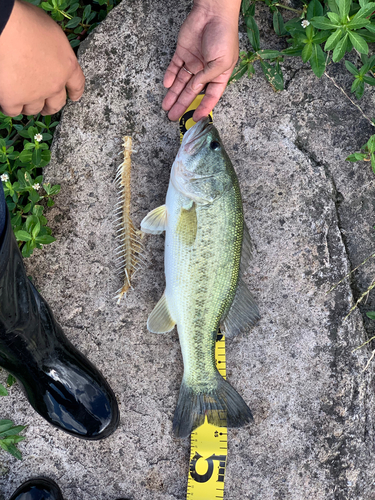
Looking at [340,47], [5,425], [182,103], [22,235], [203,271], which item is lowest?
[5,425]

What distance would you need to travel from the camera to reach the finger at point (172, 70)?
115 inches

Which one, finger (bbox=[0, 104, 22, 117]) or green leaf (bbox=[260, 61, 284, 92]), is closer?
finger (bbox=[0, 104, 22, 117])

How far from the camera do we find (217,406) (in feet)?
Answer: 8.93

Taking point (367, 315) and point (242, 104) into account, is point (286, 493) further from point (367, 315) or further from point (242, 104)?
point (242, 104)

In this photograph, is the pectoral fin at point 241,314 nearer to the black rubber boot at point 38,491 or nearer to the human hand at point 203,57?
the human hand at point 203,57

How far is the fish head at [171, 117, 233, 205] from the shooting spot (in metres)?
2.56

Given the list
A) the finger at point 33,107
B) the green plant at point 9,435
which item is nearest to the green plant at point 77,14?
the finger at point 33,107

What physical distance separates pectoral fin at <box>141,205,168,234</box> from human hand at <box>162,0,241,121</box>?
0.79 m

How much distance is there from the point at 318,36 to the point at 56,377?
9.85 feet

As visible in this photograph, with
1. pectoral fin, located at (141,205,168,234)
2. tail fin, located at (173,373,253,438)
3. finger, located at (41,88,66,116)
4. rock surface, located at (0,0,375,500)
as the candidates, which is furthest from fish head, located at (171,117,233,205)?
tail fin, located at (173,373,253,438)

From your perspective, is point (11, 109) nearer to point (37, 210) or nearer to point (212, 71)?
point (37, 210)

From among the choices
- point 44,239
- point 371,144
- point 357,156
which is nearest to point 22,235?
point 44,239

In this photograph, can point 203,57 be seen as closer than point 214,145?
No

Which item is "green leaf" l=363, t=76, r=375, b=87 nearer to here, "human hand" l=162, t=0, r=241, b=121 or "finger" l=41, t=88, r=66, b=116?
"human hand" l=162, t=0, r=241, b=121
